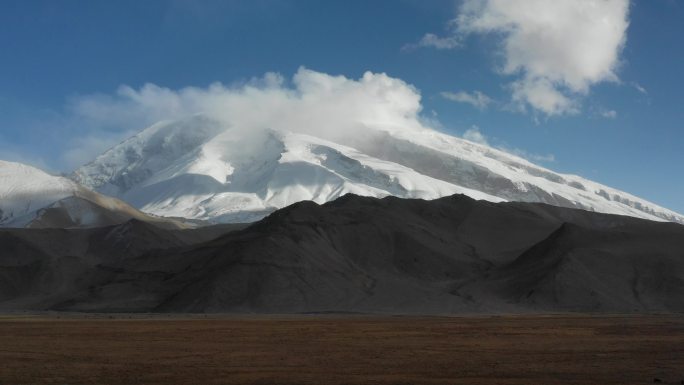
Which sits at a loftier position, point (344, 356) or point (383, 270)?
point (383, 270)

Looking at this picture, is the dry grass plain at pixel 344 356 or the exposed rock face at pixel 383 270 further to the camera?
the exposed rock face at pixel 383 270

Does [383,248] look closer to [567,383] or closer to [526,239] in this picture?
[526,239]

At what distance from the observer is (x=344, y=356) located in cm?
4591

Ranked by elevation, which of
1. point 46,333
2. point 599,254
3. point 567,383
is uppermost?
point 599,254

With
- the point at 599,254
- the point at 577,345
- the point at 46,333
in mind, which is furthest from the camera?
the point at 599,254

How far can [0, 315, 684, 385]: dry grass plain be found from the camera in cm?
3609

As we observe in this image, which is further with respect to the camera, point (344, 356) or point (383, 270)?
point (383, 270)

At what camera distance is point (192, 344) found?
55.2 m

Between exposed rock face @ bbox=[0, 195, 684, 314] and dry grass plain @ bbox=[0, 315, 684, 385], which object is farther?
exposed rock face @ bbox=[0, 195, 684, 314]

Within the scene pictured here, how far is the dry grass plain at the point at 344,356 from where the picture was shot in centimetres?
3609

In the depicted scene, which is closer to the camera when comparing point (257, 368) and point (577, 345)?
point (257, 368)

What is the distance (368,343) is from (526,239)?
128m

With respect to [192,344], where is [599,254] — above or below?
above

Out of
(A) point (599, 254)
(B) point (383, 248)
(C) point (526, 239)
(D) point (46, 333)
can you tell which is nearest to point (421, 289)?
(B) point (383, 248)
